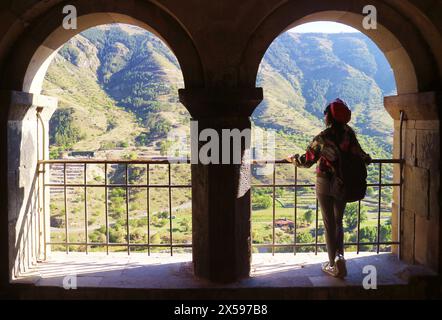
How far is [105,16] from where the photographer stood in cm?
492

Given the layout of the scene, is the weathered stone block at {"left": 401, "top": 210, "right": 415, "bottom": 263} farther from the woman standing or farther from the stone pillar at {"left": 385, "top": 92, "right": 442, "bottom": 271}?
the woman standing

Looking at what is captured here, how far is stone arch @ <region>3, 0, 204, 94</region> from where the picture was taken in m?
4.72

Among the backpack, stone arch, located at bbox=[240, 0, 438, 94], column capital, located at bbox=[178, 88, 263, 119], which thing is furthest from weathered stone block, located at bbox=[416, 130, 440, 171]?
column capital, located at bbox=[178, 88, 263, 119]

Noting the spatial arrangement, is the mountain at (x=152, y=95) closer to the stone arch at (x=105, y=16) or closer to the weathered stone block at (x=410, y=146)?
the weathered stone block at (x=410, y=146)

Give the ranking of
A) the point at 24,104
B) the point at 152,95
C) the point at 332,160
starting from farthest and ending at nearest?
the point at 152,95 < the point at 24,104 < the point at 332,160

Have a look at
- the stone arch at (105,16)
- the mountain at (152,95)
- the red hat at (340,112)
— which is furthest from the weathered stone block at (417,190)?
the mountain at (152,95)

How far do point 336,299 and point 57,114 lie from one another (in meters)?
20.0

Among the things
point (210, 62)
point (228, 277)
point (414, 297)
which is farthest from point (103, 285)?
point (414, 297)

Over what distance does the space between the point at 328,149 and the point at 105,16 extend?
8.87 feet

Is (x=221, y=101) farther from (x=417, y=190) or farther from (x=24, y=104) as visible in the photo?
(x=417, y=190)

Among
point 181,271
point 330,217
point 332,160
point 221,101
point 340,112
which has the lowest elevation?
point 181,271

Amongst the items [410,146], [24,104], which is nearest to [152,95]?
[24,104]

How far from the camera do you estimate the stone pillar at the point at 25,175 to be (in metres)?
4.78

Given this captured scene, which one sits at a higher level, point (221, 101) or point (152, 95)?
point (152, 95)
